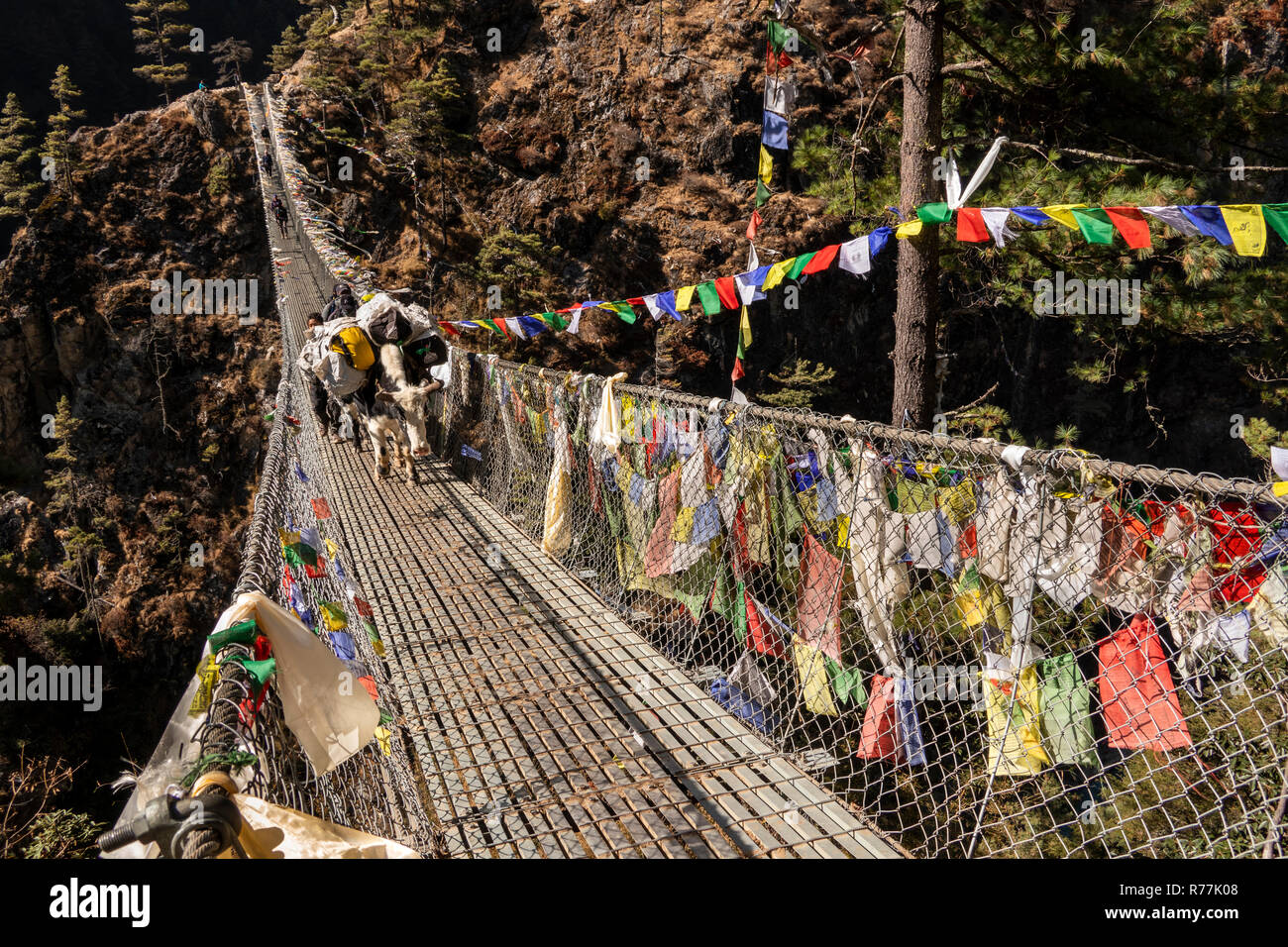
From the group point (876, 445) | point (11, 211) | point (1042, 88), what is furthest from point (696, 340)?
point (11, 211)

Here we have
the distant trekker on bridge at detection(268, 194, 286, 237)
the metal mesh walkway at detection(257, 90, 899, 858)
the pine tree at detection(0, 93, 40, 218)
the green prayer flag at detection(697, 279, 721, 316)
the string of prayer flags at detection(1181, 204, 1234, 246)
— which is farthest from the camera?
the pine tree at detection(0, 93, 40, 218)

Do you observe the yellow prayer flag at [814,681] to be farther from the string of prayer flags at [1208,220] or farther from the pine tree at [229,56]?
the pine tree at [229,56]

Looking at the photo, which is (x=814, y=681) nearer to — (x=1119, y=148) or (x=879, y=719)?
(x=879, y=719)

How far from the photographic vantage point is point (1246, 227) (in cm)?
323

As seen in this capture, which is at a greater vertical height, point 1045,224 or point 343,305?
point 1045,224

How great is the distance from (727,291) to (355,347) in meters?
3.14

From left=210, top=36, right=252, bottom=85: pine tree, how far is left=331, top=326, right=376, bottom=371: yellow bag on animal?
142 feet

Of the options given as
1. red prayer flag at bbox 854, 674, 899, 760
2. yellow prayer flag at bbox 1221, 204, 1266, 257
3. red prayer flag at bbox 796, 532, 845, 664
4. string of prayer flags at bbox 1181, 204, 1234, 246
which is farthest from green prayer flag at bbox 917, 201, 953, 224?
red prayer flag at bbox 854, 674, 899, 760

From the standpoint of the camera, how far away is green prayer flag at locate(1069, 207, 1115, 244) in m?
3.65

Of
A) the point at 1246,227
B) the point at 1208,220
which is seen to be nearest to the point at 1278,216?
the point at 1246,227

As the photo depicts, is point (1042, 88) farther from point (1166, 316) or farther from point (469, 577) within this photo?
point (469, 577)

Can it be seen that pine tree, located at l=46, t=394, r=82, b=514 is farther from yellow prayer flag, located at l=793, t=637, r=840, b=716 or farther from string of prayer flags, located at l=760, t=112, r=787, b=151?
yellow prayer flag, located at l=793, t=637, r=840, b=716

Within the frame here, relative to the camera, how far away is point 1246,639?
5.55ft

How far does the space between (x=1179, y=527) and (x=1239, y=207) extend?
7.77ft
